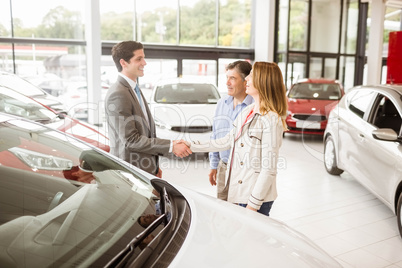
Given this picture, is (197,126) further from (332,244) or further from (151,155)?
(151,155)

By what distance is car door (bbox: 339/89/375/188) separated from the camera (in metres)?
4.48

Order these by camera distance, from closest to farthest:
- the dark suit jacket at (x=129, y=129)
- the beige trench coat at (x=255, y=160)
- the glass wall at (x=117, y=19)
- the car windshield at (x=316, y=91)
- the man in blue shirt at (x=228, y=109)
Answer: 1. the beige trench coat at (x=255, y=160)
2. the dark suit jacket at (x=129, y=129)
3. the man in blue shirt at (x=228, y=109)
4. the car windshield at (x=316, y=91)
5. the glass wall at (x=117, y=19)

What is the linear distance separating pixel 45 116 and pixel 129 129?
3.18m

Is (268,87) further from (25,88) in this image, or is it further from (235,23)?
(235,23)

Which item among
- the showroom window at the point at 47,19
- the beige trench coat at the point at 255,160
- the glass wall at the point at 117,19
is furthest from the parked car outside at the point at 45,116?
the glass wall at the point at 117,19

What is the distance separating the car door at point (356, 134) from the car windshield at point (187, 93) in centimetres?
270

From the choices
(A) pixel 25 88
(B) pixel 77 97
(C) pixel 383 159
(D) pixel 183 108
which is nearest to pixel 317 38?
(B) pixel 77 97

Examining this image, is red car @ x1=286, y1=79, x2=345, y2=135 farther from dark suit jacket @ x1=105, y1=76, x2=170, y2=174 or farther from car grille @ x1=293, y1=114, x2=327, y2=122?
dark suit jacket @ x1=105, y1=76, x2=170, y2=174

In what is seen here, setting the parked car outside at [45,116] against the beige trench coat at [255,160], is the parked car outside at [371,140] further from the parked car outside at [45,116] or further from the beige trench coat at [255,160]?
the parked car outside at [45,116]

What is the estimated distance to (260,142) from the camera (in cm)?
239

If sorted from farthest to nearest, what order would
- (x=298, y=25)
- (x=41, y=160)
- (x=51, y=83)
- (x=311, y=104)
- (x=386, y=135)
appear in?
1. (x=298, y=25)
2. (x=51, y=83)
3. (x=311, y=104)
4. (x=386, y=135)
5. (x=41, y=160)

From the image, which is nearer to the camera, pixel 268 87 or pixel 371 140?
pixel 268 87

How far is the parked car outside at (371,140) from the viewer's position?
375 centimetres

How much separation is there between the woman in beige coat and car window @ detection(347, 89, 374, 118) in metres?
2.79
